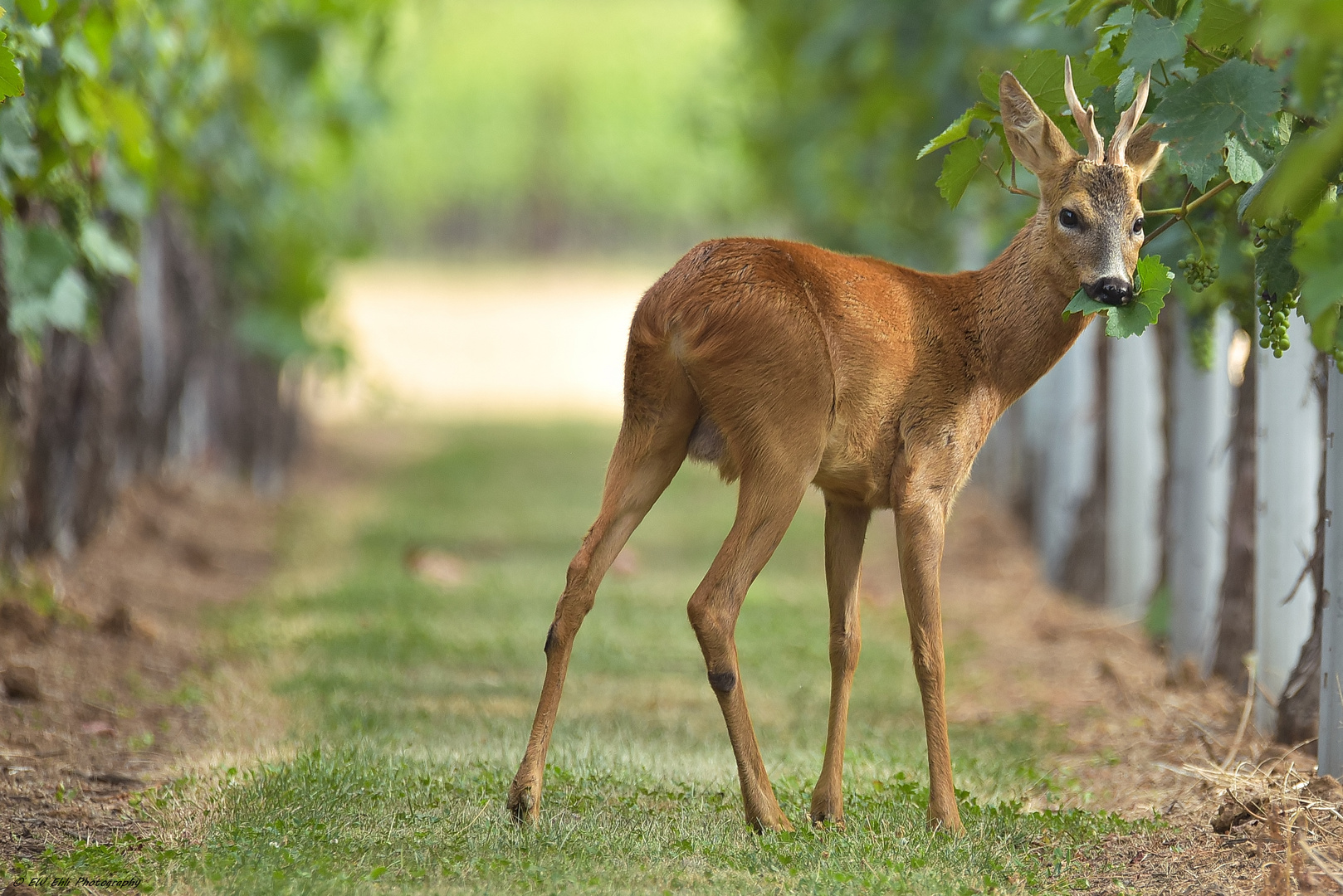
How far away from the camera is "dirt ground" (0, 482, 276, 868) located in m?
5.49

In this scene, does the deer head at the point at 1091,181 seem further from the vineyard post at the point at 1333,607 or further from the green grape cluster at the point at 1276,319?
the vineyard post at the point at 1333,607

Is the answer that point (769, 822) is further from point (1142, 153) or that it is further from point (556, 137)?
point (556, 137)

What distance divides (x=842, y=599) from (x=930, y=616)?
0.39 meters

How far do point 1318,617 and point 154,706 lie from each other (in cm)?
528

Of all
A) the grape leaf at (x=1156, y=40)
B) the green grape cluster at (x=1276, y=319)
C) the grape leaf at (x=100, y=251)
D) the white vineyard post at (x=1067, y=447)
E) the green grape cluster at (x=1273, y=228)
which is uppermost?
the white vineyard post at (x=1067, y=447)

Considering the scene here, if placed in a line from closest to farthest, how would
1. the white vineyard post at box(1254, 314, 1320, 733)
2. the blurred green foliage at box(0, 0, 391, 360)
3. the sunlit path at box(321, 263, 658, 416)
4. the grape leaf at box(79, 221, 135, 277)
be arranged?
the white vineyard post at box(1254, 314, 1320, 733) → the blurred green foliage at box(0, 0, 391, 360) → the grape leaf at box(79, 221, 135, 277) → the sunlit path at box(321, 263, 658, 416)

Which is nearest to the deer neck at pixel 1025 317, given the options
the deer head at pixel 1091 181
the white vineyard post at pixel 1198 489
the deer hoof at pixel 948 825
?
the deer head at pixel 1091 181

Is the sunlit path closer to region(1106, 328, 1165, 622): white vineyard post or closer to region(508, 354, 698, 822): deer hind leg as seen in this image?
region(1106, 328, 1165, 622): white vineyard post

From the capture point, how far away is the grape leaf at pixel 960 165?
215 inches

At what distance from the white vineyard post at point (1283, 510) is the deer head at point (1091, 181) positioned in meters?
1.83

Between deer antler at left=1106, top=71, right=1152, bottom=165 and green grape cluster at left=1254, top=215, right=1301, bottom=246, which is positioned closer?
green grape cluster at left=1254, top=215, right=1301, bottom=246

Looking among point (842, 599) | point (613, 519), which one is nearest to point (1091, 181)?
point (842, 599)

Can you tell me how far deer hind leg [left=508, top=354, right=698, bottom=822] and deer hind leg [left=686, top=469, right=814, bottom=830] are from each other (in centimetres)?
35

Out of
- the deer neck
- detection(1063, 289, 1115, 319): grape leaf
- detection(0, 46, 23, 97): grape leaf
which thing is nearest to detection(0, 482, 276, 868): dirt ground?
detection(0, 46, 23, 97): grape leaf
